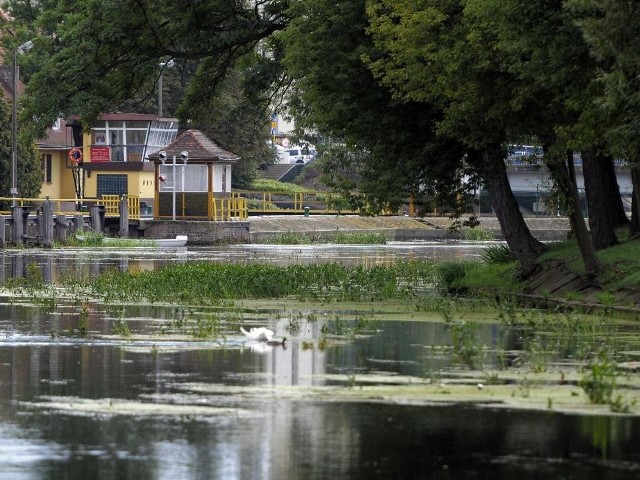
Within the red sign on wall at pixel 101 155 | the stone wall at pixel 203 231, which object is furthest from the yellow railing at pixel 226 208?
the red sign on wall at pixel 101 155

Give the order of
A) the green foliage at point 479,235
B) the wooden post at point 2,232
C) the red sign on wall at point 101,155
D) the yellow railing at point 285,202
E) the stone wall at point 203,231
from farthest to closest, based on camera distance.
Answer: the yellow railing at point 285,202 → the red sign on wall at point 101,155 → the green foliage at point 479,235 → the stone wall at point 203,231 → the wooden post at point 2,232

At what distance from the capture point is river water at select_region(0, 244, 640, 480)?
1064 cm

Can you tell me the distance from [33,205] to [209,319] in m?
62.2

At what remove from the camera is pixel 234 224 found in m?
81.0

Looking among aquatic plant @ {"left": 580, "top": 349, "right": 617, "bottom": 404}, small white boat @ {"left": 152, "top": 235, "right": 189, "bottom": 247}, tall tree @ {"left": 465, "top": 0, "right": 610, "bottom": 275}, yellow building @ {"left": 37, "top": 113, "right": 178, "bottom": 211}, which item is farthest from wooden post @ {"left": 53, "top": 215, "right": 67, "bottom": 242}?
aquatic plant @ {"left": 580, "top": 349, "right": 617, "bottom": 404}

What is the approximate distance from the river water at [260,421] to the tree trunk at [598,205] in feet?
48.1

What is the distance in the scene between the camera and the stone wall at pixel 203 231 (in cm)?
8006

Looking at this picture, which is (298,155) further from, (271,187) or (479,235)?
(479,235)

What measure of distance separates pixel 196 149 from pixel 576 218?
56.1 m

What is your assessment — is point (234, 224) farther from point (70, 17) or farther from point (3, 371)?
point (3, 371)

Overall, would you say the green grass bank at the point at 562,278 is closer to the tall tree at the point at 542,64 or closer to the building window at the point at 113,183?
the tall tree at the point at 542,64

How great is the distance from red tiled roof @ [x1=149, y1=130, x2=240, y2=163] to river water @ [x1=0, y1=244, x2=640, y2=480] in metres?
64.0

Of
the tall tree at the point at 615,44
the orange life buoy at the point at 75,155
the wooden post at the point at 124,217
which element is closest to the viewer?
the tall tree at the point at 615,44

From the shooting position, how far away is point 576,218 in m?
29.5
